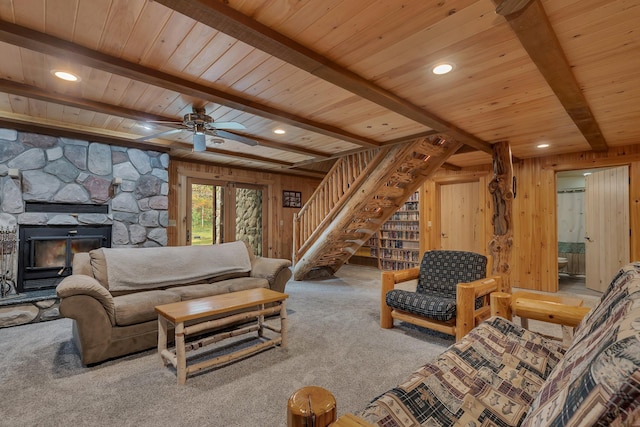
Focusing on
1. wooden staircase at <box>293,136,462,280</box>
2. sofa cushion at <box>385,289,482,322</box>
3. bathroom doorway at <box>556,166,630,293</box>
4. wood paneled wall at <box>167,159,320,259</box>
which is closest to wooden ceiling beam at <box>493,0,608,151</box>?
wooden staircase at <box>293,136,462,280</box>

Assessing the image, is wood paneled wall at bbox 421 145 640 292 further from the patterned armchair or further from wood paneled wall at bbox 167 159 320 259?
wood paneled wall at bbox 167 159 320 259

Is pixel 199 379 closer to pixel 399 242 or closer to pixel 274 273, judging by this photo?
pixel 274 273

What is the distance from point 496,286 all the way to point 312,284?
10.2ft

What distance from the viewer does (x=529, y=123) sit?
3.30 m

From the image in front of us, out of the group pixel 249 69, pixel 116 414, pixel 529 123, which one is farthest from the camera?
pixel 529 123

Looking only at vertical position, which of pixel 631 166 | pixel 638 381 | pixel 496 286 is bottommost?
pixel 496 286

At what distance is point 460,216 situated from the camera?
21.5 ft

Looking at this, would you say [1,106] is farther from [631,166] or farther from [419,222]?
[631,166]

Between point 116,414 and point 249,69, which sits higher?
point 249,69

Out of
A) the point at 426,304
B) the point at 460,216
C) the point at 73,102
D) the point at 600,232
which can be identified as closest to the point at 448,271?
the point at 426,304

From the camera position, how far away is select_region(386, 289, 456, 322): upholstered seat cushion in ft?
8.92

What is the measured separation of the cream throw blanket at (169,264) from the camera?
117 inches

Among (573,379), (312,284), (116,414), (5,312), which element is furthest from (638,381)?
(312,284)

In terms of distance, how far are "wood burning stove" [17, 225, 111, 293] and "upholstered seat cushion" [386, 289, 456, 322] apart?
4.04 metres
